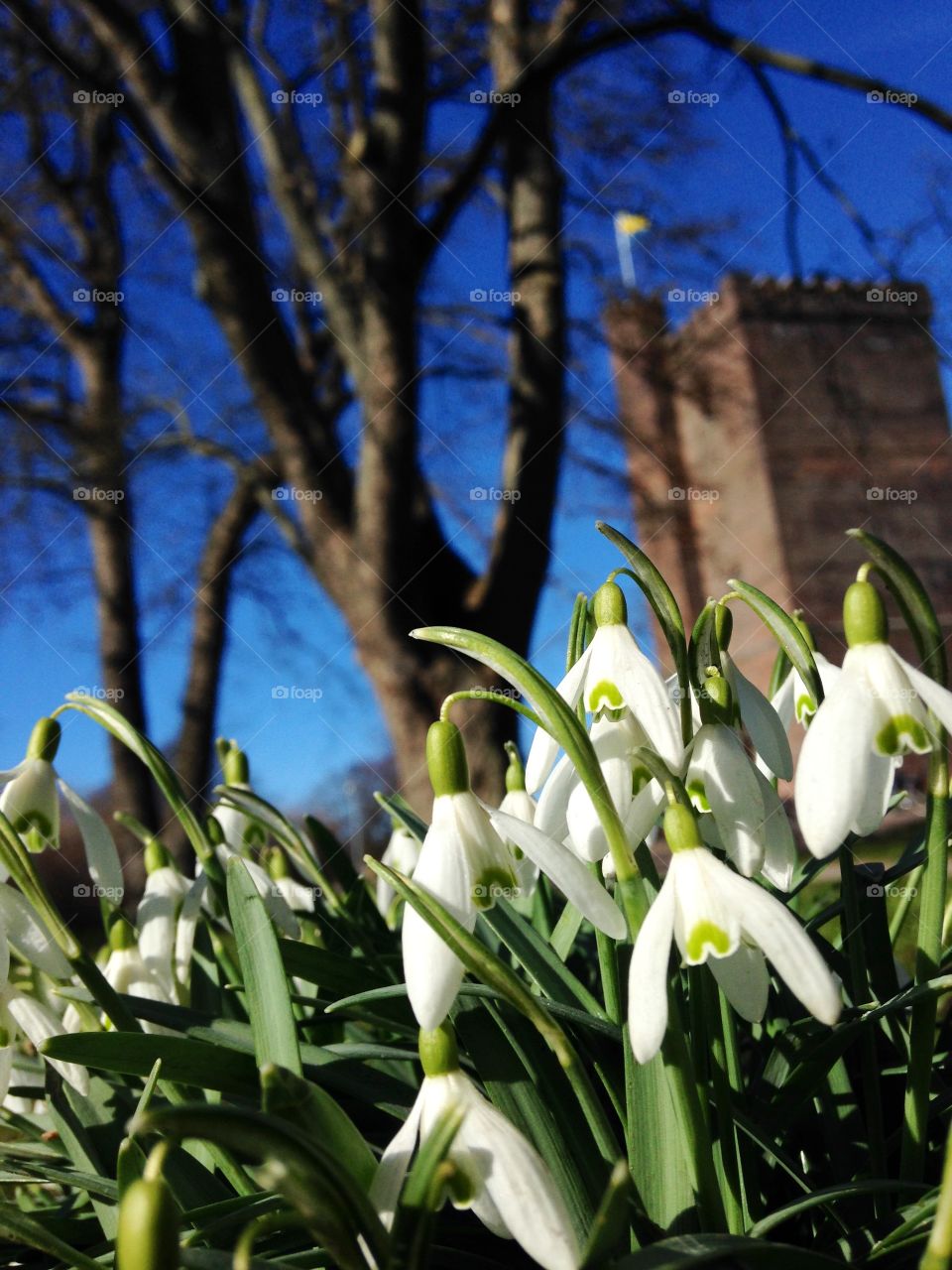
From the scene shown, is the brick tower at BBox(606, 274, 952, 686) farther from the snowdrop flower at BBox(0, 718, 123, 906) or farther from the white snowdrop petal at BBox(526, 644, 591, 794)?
the white snowdrop petal at BBox(526, 644, 591, 794)

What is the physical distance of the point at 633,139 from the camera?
609cm

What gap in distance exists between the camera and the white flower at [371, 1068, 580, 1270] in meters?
0.58

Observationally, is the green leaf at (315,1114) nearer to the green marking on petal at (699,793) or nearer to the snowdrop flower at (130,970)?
the green marking on petal at (699,793)

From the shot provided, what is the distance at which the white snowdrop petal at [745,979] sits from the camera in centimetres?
71

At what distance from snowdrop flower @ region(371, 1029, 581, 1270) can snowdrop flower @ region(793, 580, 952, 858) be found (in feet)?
0.83

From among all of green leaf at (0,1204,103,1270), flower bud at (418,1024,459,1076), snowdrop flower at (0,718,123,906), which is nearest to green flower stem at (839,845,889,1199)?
flower bud at (418,1024,459,1076)

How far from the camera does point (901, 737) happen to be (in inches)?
27.5

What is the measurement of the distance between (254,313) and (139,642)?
6.81ft

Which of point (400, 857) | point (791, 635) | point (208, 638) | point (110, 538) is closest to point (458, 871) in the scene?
point (791, 635)

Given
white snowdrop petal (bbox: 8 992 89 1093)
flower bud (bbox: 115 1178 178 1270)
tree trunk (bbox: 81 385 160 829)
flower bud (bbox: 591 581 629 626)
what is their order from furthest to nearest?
tree trunk (bbox: 81 385 160 829) → white snowdrop petal (bbox: 8 992 89 1093) → flower bud (bbox: 591 581 629 626) → flower bud (bbox: 115 1178 178 1270)

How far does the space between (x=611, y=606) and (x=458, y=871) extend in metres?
0.23

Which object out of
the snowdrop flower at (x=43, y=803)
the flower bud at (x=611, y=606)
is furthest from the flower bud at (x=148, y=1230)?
the snowdrop flower at (x=43, y=803)

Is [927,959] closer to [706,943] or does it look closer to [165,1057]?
[706,943]

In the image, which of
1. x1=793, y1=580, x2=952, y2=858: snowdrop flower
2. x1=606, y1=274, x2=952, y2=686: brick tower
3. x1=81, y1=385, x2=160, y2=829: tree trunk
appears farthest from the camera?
x1=606, y1=274, x2=952, y2=686: brick tower
